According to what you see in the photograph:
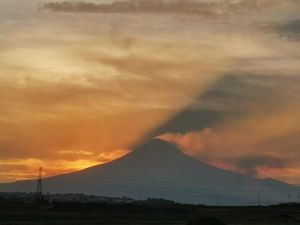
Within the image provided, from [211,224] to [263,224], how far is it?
2049 centimetres

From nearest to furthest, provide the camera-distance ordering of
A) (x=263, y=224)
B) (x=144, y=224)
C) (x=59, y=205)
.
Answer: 1. (x=144, y=224)
2. (x=263, y=224)
3. (x=59, y=205)

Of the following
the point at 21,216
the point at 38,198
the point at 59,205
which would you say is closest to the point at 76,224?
the point at 21,216

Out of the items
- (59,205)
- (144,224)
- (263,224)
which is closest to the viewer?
(144,224)

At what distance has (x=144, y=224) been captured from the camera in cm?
8531

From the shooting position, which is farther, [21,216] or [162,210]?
[162,210]

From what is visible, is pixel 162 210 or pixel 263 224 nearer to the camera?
pixel 263 224

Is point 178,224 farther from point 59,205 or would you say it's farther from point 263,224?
point 59,205

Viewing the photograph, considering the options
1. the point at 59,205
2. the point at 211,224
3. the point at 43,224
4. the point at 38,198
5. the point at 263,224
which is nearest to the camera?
the point at 211,224

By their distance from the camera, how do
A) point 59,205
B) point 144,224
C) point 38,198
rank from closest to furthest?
point 144,224
point 59,205
point 38,198

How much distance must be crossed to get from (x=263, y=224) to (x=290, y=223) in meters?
5.51

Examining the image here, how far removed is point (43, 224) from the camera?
80.0m

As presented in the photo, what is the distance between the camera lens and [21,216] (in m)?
94.3

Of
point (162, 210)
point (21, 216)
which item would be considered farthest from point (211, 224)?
point (162, 210)

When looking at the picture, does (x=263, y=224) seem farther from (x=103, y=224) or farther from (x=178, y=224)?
(x=103, y=224)
